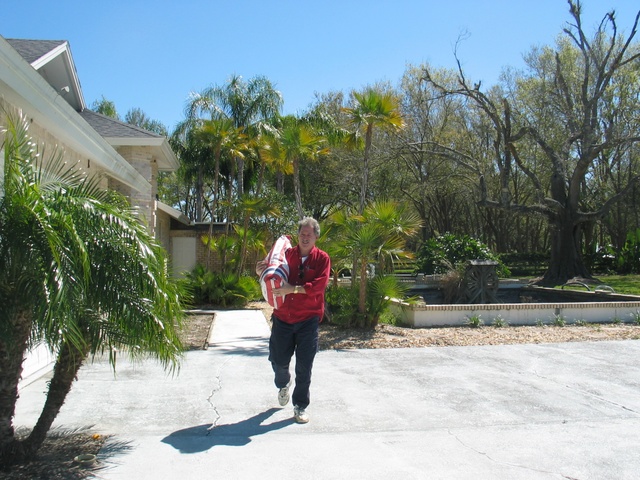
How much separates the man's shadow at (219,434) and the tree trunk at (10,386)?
1.09 metres

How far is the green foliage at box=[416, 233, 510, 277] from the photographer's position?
1536cm

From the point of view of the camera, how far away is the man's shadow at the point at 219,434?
4430mm

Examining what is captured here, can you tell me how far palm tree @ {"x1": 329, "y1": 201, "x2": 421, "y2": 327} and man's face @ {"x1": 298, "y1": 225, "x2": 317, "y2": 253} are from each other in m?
4.40

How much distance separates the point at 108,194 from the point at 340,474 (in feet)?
7.85

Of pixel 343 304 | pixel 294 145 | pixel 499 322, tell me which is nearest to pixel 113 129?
pixel 294 145

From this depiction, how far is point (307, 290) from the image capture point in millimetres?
5062

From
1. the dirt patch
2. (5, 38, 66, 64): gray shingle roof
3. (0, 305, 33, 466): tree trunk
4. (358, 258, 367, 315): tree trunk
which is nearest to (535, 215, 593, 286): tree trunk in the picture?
the dirt patch

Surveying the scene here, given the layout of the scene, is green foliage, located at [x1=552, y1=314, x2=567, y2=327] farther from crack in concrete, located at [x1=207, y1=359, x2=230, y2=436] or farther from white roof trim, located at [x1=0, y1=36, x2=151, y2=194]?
white roof trim, located at [x1=0, y1=36, x2=151, y2=194]

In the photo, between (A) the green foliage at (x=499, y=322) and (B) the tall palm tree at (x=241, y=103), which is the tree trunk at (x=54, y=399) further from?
(B) the tall palm tree at (x=241, y=103)

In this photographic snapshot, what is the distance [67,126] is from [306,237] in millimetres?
3147

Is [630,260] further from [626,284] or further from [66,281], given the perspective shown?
[66,281]

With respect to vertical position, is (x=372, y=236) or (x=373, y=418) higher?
(x=372, y=236)

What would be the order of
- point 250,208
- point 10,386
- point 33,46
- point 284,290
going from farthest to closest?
point 250,208 < point 33,46 < point 284,290 < point 10,386

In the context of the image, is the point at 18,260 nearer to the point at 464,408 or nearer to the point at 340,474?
the point at 340,474
